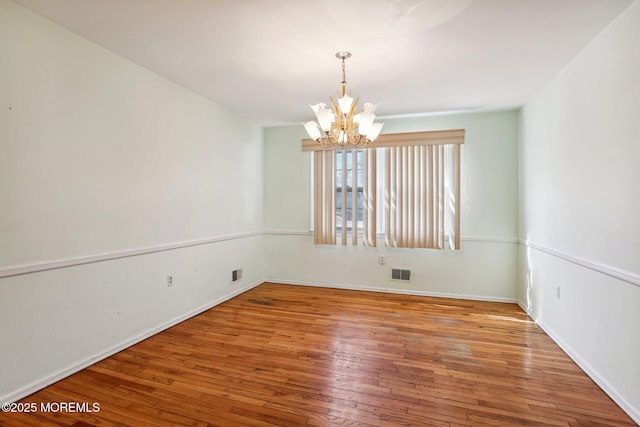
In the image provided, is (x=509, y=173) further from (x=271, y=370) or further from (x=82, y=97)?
(x=82, y=97)

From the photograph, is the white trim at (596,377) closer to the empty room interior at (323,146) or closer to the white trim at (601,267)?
the empty room interior at (323,146)

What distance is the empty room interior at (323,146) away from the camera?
198 cm

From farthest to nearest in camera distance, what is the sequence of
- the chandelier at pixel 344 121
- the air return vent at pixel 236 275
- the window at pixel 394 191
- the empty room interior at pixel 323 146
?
the air return vent at pixel 236 275
the window at pixel 394 191
the chandelier at pixel 344 121
the empty room interior at pixel 323 146

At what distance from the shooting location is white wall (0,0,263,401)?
2.02m

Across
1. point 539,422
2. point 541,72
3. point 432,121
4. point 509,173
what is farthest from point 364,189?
point 539,422

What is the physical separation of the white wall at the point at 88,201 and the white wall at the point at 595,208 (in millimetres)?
3666

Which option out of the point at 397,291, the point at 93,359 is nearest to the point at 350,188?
the point at 397,291

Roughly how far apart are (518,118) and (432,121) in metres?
1.04

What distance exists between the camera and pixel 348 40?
7.75ft

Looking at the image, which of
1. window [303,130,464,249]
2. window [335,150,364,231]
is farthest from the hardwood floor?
window [335,150,364,231]

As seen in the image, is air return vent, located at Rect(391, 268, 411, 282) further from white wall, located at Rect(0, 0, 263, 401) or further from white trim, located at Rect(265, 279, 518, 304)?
white wall, located at Rect(0, 0, 263, 401)

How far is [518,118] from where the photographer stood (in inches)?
158

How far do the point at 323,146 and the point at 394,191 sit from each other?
1.73 metres

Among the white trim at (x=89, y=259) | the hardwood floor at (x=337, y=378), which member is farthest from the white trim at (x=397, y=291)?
the white trim at (x=89, y=259)
